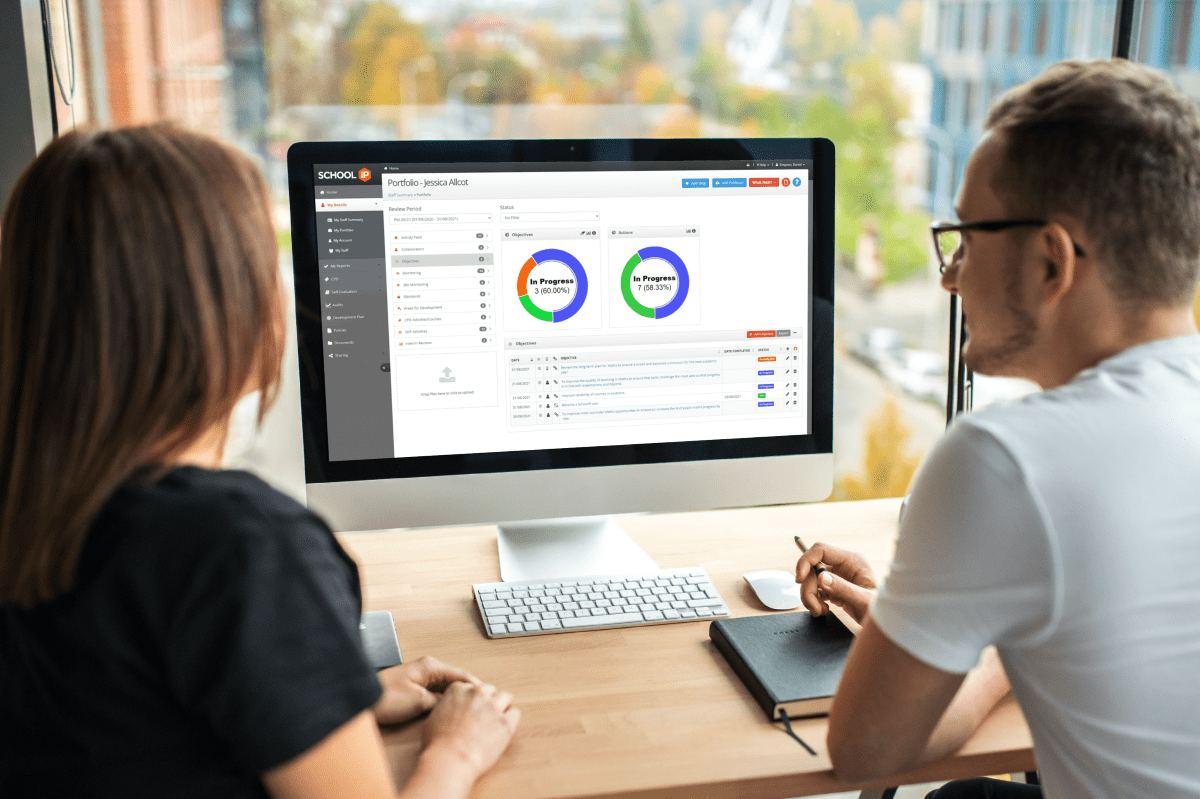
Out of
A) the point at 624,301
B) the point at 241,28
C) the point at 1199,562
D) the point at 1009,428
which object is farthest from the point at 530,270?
the point at 241,28

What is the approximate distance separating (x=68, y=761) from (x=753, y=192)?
38.3 inches

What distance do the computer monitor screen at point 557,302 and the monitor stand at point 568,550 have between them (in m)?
0.13

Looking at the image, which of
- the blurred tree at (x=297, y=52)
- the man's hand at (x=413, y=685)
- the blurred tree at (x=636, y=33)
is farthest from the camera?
the blurred tree at (x=636, y=33)

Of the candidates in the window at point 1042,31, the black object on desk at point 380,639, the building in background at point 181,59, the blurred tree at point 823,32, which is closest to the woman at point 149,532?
the black object on desk at point 380,639

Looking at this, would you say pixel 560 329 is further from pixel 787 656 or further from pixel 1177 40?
pixel 1177 40

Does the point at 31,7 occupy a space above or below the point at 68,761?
above

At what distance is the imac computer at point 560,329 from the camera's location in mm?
1274

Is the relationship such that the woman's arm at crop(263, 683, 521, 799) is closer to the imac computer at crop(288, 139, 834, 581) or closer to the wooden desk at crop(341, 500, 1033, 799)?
the wooden desk at crop(341, 500, 1033, 799)

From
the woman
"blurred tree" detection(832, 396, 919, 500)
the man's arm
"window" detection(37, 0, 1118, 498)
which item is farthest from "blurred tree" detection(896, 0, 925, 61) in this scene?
the woman

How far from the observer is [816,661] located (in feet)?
3.66

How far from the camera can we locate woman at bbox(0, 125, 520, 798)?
713 mm

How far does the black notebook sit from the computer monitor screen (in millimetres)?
274

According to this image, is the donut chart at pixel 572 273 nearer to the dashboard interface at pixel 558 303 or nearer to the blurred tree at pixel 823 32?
the dashboard interface at pixel 558 303

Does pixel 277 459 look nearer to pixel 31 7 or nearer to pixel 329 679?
pixel 31 7
